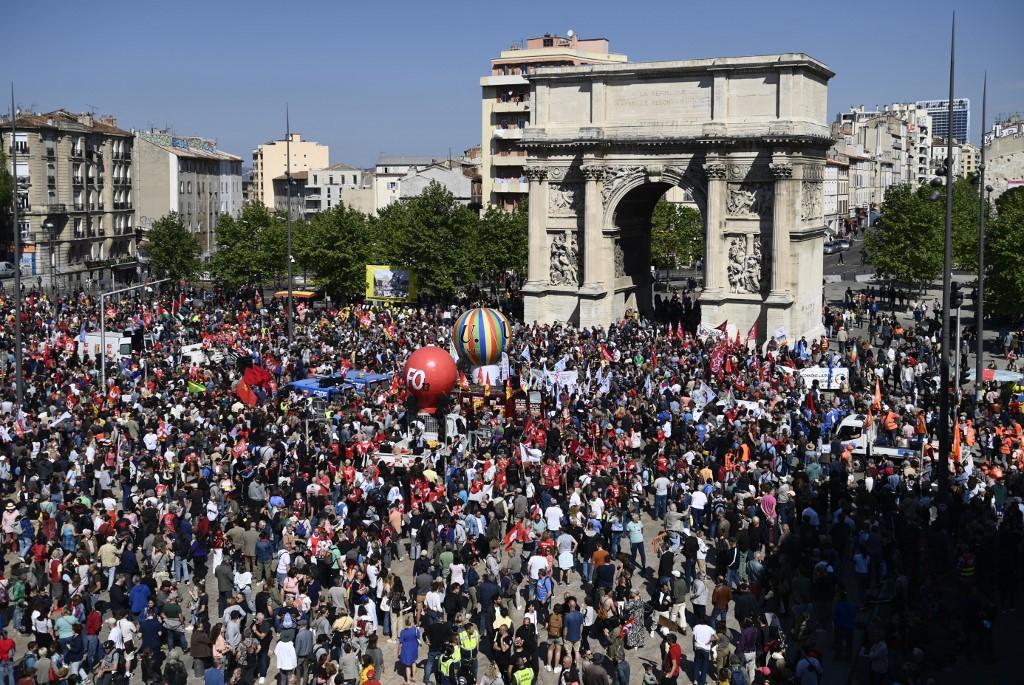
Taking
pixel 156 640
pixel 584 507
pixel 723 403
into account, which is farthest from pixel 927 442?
pixel 156 640

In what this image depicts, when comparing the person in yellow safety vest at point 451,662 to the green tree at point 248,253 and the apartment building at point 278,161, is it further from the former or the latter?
the apartment building at point 278,161

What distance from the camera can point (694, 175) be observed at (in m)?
51.5

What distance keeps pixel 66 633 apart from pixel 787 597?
12.3 m

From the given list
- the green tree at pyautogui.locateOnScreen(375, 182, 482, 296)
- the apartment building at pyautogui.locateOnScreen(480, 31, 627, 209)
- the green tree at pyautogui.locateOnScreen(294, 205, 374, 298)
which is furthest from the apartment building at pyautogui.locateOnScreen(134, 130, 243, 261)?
the green tree at pyautogui.locateOnScreen(375, 182, 482, 296)

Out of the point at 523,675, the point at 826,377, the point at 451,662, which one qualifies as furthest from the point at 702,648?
the point at 826,377

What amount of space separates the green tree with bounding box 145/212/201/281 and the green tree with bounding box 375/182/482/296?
2376 centimetres

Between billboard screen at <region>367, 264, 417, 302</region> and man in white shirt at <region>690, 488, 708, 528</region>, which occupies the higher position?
billboard screen at <region>367, 264, 417, 302</region>

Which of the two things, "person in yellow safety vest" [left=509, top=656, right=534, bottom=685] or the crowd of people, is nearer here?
"person in yellow safety vest" [left=509, top=656, right=534, bottom=685]

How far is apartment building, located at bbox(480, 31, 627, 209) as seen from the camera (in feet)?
297

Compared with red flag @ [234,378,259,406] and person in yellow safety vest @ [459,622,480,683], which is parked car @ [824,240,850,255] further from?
person in yellow safety vest @ [459,622,480,683]

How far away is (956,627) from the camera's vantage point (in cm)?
2083

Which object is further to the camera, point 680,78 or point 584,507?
point 680,78

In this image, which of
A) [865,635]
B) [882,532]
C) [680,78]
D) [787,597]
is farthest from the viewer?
[680,78]

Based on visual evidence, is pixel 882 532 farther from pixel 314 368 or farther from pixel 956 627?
pixel 314 368
